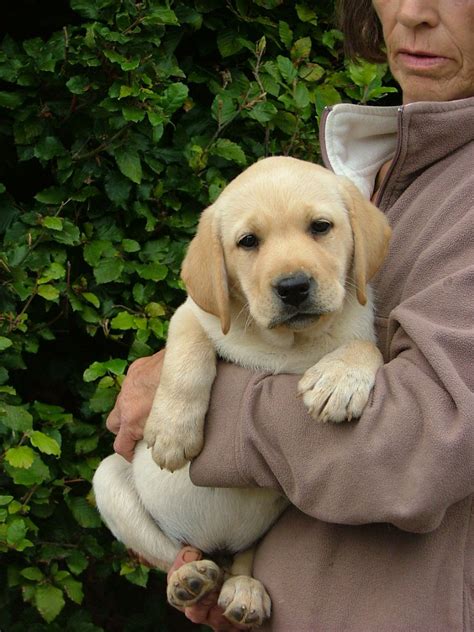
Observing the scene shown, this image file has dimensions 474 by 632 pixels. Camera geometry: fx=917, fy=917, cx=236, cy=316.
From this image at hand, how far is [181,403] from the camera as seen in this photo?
2.57 meters

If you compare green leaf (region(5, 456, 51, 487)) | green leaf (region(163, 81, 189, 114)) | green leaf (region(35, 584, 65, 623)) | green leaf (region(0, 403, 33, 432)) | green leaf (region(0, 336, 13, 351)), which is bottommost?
green leaf (region(35, 584, 65, 623))

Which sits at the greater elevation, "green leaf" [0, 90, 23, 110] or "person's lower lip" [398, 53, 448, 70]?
"person's lower lip" [398, 53, 448, 70]

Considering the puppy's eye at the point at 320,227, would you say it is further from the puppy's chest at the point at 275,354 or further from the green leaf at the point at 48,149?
the green leaf at the point at 48,149

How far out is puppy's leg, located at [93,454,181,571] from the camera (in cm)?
301

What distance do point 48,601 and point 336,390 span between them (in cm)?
220

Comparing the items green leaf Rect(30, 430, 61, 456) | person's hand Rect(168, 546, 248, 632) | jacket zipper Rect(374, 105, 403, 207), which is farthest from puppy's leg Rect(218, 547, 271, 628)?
jacket zipper Rect(374, 105, 403, 207)

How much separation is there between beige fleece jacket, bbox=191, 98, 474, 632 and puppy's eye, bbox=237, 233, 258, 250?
1.30 ft

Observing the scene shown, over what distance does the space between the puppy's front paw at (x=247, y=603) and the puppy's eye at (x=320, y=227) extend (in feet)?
3.36

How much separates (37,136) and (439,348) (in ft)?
7.85

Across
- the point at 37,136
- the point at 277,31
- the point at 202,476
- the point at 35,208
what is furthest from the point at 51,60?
the point at 202,476

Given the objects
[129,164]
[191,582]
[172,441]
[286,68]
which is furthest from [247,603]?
[286,68]

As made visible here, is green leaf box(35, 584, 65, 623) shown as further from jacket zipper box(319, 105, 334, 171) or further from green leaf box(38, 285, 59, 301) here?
jacket zipper box(319, 105, 334, 171)

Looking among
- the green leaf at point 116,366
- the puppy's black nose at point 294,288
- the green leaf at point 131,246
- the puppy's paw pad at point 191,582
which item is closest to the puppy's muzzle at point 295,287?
the puppy's black nose at point 294,288

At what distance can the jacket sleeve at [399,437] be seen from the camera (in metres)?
2.05
